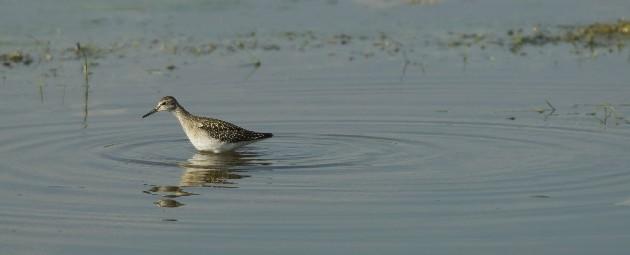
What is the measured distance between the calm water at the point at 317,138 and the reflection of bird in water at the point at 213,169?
56 millimetres

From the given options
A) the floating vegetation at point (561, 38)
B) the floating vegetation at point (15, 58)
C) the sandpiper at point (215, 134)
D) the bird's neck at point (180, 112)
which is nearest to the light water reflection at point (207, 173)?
the sandpiper at point (215, 134)

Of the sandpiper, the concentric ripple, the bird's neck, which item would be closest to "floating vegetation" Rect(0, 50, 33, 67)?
the concentric ripple

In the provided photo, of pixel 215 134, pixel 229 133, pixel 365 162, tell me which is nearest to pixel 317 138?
pixel 229 133

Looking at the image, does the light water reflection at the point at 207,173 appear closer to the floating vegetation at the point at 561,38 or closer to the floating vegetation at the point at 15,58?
the floating vegetation at the point at 15,58

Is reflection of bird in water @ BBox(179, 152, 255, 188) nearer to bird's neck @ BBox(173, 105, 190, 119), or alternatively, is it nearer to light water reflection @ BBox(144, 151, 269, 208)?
light water reflection @ BBox(144, 151, 269, 208)

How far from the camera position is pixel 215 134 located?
50.0ft

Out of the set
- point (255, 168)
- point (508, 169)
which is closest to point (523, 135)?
point (508, 169)

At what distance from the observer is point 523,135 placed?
610 inches

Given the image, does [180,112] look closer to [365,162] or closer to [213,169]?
[213,169]

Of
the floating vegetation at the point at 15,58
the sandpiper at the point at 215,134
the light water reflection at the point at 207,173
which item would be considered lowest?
the light water reflection at the point at 207,173

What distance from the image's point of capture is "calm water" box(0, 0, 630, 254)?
11117 millimetres

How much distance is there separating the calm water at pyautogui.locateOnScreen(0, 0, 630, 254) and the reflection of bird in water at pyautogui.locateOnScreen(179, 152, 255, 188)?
56 millimetres

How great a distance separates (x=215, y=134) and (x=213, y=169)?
0.94 metres

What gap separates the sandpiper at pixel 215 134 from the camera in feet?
49.9
